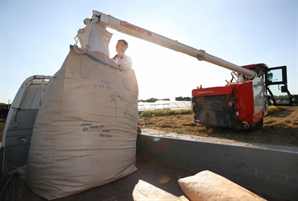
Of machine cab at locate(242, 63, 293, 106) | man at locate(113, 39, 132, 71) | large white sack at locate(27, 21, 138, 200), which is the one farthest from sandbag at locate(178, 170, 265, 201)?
machine cab at locate(242, 63, 293, 106)

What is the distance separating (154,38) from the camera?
3865 mm

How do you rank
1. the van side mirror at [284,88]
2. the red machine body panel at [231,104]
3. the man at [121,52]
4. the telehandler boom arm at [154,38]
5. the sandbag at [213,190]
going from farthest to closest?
the van side mirror at [284,88] → the red machine body panel at [231,104] → the telehandler boom arm at [154,38] → the man at [121,52] → the sandbag at [213,190]

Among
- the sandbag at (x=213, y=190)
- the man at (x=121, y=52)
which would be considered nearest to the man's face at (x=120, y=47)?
the man at (x=121, y=52)

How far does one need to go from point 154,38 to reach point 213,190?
3438 mm

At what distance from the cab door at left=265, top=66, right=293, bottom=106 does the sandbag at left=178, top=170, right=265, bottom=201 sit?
607 centimetres

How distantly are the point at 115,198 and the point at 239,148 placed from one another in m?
1.35

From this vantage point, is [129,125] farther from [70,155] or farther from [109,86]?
[70,155]

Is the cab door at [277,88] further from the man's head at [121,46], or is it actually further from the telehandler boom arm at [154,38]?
the man's head at [121,46]

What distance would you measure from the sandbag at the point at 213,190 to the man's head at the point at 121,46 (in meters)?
2.08

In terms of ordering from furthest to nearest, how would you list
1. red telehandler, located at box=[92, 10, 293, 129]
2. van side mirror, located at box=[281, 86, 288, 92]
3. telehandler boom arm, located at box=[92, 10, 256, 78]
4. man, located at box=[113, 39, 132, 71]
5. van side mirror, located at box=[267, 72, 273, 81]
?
van side mirror, located at box=[267, 72, 273, 81] → van side mirror, located at box=[281, 86, 288, 92] → red telehandler, located at box=[92, 10, 293, 129] → telehandler boom arm, located at box=[92, 10, 256, 78] → man, located at box=[113, 39, 132, 71]

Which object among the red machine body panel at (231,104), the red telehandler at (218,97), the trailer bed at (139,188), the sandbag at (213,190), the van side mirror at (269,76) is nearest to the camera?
the sandbag at (213,190)

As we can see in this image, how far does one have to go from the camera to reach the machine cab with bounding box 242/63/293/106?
18.7 feet

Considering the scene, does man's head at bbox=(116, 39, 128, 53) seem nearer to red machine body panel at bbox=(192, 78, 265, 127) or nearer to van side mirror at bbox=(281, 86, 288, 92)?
red machine body panel at bbox=(192, 78, 265, 127)

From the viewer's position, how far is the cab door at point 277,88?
5.66m
